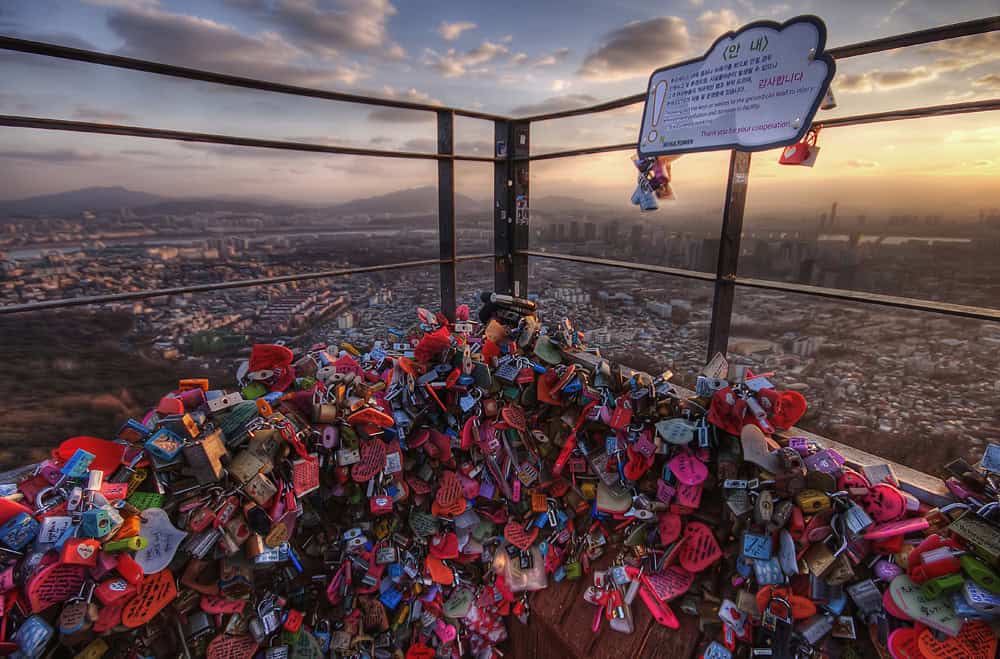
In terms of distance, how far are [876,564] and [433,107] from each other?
152 inches

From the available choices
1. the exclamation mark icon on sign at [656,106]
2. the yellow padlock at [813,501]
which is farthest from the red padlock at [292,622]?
the exclamation mark icon on sign at [656,106]

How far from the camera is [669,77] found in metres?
2.41

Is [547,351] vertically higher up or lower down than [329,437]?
higher up

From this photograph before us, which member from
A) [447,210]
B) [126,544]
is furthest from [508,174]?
[126,544]

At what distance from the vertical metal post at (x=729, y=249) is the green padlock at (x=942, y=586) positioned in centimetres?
138

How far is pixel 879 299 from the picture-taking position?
2012mm

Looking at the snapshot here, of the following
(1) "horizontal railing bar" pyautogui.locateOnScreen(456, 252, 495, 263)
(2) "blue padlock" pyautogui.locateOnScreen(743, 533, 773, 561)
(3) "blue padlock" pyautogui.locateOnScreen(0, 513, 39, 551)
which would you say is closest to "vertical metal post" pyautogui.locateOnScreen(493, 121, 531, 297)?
(1) "horizontal railing bar" pyautogui.locateOnScreen(456, 252, 495, 263)

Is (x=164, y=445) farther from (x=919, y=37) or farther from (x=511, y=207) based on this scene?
(x=919, y=37)

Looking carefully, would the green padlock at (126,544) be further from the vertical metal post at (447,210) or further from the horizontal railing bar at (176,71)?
the vertical metal post at (447,210)

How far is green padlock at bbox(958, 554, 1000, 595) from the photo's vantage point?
154cm

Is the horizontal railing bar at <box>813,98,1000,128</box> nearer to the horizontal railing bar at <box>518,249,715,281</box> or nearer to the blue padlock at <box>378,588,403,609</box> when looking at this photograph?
the horizontal railing bar at <box>518,249,715,281</box>

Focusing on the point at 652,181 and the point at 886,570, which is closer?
the point at 886,570

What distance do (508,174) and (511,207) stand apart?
0.98ft

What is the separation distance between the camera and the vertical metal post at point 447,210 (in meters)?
3.30
